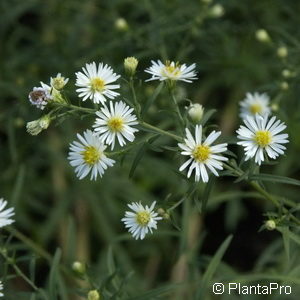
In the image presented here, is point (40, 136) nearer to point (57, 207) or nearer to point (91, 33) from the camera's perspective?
point (57, 207)

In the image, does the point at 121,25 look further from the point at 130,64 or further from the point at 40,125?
the point at 40,125

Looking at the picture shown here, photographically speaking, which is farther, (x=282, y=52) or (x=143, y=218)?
(x=282, y=52)

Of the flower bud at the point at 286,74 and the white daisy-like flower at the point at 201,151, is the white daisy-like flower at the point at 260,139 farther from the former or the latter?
the flower bud at the point at 286,74

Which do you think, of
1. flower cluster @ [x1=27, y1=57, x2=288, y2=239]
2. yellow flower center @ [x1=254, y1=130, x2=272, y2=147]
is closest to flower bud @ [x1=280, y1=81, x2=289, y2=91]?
flower cluster @ [x1=27, y1=57, x2=288, y2=239]

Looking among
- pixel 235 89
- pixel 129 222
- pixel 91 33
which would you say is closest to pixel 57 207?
pixel 91 33

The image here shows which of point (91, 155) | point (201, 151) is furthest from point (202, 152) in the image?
point (91, 155)

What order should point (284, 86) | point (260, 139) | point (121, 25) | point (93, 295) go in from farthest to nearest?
point (121, 25), point (284, 86), point (93, 295), point (260, 139)
